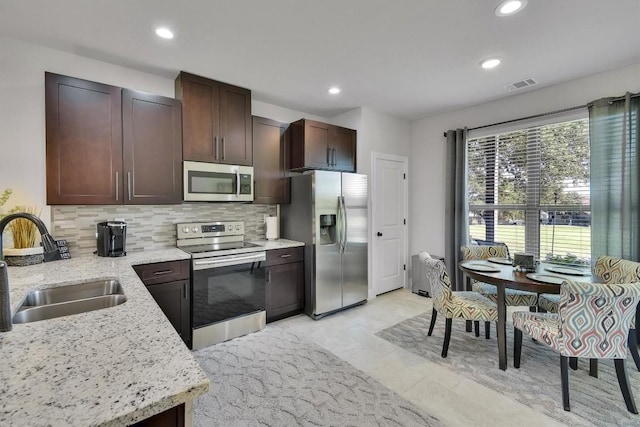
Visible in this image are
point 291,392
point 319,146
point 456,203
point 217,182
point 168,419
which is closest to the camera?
point 168,419

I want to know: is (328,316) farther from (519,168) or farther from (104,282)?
(519,168)

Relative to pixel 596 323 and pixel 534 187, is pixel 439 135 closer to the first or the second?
pixel 534 187

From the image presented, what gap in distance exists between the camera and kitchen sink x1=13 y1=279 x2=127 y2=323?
1.50m

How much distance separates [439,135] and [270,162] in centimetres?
266

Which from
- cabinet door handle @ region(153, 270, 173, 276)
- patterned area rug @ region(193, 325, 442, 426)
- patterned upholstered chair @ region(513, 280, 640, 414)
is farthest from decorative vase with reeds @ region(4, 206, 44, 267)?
patterned upholstered chair @ region(513, 280, 640, 414)

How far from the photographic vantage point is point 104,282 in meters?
1.86

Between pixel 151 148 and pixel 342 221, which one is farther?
pixel 342 221

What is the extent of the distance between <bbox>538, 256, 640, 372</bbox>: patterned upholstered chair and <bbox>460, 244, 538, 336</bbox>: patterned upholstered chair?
11 centimetres

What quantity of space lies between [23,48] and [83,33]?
613mm

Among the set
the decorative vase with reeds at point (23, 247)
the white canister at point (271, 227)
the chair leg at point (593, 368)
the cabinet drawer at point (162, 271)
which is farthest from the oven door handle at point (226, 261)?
the chair leg at point (593, 368)

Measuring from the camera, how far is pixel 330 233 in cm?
363

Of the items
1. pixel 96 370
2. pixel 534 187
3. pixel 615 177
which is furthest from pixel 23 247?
pixel 615 177

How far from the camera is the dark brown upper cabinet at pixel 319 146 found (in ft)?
11.9

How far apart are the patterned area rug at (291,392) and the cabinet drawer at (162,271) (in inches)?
29.3
